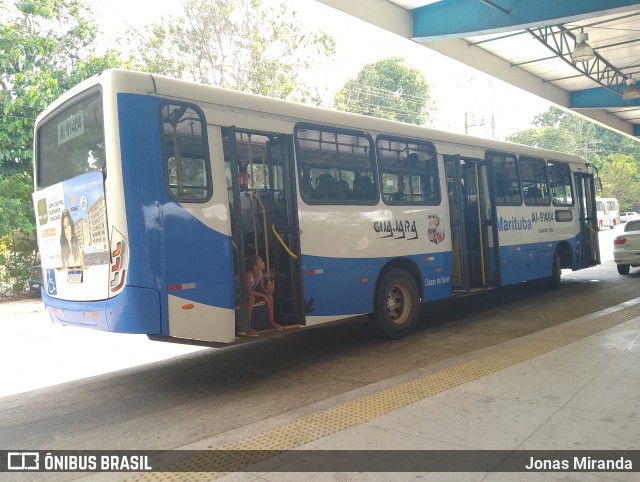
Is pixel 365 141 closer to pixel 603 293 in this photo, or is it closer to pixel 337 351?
pixel 337 351

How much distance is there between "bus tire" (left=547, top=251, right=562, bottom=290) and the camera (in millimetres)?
12305

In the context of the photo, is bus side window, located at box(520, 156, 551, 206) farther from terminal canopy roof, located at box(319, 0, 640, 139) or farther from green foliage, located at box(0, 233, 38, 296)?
green foliage, located at box(0, 233, 38, 296)

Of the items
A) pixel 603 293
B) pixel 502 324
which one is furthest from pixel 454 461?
pixel 603 293

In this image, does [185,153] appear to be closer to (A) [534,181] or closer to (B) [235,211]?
(B) [235,211]

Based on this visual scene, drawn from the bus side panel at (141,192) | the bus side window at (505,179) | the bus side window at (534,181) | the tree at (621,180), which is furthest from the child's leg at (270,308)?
the tree at (621,180)

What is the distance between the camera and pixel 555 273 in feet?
40.8

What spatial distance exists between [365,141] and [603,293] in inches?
294

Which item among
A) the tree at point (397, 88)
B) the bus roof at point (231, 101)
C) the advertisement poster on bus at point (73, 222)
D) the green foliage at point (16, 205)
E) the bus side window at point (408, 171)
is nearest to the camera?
the bus roof at point (231, 101)

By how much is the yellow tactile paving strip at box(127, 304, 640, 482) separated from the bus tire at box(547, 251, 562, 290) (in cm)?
565

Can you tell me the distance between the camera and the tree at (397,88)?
114ft

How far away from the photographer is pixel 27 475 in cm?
404

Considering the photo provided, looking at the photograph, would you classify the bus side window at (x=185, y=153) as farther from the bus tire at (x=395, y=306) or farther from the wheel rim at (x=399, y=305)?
the wheel rim at (x=399, y=305)

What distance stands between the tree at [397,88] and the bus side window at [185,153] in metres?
29.3

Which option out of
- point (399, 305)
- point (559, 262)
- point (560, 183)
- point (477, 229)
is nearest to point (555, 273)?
point (559, 262)
